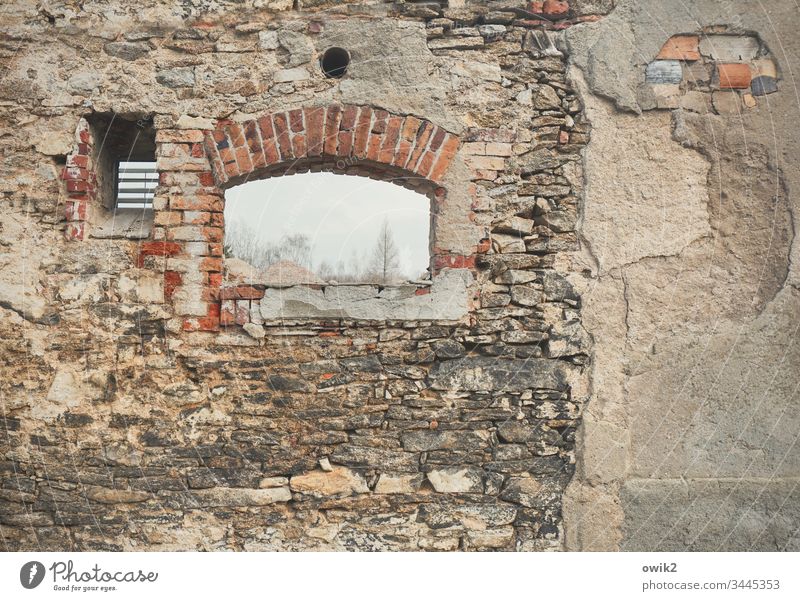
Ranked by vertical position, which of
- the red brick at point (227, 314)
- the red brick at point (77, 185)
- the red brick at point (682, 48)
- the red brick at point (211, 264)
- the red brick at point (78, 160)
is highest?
the red brick at point (682, 48)

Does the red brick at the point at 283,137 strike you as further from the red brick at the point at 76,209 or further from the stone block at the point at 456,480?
the stone block at the point at 456,480

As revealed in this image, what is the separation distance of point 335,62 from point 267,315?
135 centimetres

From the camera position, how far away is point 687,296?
11.2 ft

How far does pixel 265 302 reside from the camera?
11.0ft

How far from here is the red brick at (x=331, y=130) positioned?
11.0 ft

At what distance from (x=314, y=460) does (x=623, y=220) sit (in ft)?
6.48

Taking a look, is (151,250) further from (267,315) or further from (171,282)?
(267,315)

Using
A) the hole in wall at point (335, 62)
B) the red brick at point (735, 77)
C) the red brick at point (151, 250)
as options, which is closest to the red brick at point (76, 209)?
the red brick at point (151, 250)

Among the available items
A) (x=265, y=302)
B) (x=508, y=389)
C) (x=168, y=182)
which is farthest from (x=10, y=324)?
(x=508, y=389)

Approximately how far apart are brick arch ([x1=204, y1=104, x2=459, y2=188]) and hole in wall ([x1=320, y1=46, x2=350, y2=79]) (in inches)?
8.1
